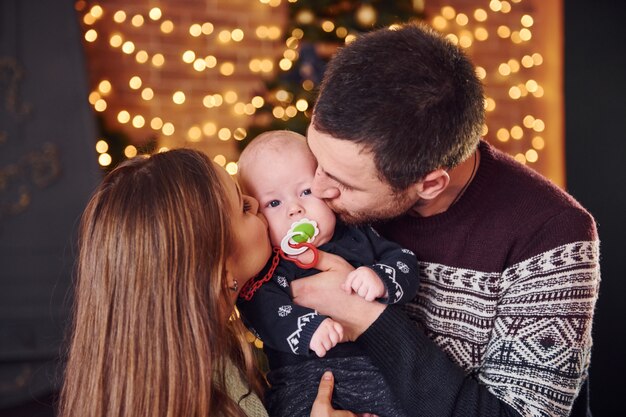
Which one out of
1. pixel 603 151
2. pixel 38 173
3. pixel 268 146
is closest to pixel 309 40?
pixel 38 173

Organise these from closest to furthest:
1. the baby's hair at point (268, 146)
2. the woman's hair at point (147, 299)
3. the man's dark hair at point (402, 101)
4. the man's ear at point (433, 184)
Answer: the woman's hair at point (147, 299), the man's dark hair at point (402, 101), the man's ear at point (433, 184), the baby's hair at point (268, 146)

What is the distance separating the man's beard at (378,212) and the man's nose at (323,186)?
0.12 ft

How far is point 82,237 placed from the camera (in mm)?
1391

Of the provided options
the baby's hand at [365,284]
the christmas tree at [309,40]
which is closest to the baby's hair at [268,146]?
the baby's hand at [365,284]

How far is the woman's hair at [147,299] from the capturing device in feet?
4.27

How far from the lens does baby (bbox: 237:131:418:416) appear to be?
1.49 metres

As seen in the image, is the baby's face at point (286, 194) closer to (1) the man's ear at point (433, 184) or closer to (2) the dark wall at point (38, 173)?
(1) the man's ear at point (433, 184)

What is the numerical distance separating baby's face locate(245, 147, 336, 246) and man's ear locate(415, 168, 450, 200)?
0.23 meters

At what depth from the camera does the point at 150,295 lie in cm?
131

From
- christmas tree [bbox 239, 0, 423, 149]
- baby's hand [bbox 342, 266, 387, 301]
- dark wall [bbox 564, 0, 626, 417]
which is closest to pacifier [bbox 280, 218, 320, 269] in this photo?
baby's hand [bbox 342, 266, 387, 301]

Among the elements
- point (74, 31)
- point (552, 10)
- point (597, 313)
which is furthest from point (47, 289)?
point (552, 10)

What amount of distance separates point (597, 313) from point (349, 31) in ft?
6.95

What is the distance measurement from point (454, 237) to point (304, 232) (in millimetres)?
400

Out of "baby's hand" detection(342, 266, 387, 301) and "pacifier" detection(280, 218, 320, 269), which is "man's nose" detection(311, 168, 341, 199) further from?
"baby's hand" detection(342, 266, 387, 301)
